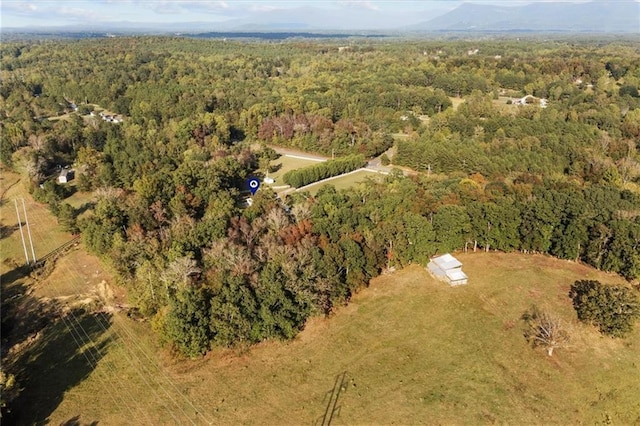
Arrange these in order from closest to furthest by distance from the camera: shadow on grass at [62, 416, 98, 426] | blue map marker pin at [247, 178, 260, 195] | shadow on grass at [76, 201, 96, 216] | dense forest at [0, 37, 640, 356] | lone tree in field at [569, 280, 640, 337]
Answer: shadow on grass at [62, 416, 98, 426] → lone tree in field at [569, 280, 640, 337] → dense forest at [0, 37, 640, 356] → shadow on grass at [76, 201, 96, 216] → blue map marker pin at [247, 178, 260, 195]

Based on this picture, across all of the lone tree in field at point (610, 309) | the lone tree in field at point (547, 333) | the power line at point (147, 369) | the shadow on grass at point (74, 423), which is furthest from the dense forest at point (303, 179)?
the lone tree in field at point (547, 333)

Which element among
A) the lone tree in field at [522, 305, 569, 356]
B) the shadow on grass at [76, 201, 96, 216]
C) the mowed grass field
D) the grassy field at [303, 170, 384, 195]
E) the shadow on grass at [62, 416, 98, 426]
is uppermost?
the grassy field at [303, 170, 384, 195]

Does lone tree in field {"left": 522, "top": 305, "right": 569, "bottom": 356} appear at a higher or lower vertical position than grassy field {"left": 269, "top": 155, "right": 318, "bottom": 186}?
lower

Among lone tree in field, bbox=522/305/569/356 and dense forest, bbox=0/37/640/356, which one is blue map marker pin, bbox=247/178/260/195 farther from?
lone tree in field, bbox=522/305/569/356

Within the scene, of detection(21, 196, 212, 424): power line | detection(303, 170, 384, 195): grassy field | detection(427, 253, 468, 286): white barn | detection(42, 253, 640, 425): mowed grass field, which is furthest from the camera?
detection(303, 170, 384, 195): grassy field

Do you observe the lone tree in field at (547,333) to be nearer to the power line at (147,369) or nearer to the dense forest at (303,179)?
the dense forest at (303,179)

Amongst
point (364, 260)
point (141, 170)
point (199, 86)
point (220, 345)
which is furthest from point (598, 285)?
point (199, 86)

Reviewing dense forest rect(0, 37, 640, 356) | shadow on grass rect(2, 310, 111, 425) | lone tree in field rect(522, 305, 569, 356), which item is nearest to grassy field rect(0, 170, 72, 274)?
dense forest rect(0, 37, 640, 356)
